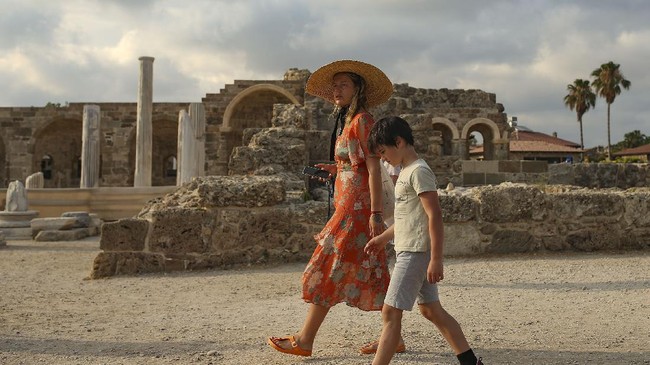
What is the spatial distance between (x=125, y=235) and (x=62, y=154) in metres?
26.5

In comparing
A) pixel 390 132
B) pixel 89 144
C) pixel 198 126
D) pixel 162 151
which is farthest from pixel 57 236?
pixel 162 151

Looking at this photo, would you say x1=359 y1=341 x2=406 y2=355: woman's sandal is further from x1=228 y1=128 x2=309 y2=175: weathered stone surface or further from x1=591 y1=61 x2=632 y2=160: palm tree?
x1=591 y1=61 x2=632 y2=160: palm tree

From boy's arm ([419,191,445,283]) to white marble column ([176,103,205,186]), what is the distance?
13.4m

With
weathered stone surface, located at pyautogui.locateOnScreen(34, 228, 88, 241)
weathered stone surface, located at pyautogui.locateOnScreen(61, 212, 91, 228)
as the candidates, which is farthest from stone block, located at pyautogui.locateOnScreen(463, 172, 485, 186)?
weathered stone surface, located at pyautogui.locateOnScreen(61, 212, 91, 228)

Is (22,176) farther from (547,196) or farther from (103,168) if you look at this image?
(547,196)

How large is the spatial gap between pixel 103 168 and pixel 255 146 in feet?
58.0

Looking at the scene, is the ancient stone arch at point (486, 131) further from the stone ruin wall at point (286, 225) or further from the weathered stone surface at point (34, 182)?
the stone ruin wall at point (286, 225)

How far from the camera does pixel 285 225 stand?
249 inches

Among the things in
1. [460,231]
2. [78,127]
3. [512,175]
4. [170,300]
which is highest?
[78,127]

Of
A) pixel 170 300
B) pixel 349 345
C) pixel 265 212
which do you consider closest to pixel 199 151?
pixel 265 212

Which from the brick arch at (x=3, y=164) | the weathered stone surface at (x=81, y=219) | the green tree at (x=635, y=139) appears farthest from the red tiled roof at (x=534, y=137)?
the weathered stone surface at (x=81, y=219)

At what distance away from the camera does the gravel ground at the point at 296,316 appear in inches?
124

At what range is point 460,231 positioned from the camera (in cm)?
640

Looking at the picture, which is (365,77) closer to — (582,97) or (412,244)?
(412,244)
